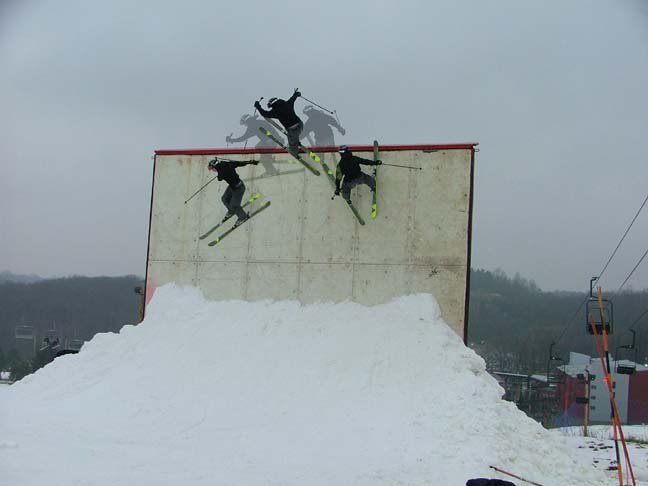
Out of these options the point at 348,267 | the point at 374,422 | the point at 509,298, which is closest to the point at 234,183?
the point at 348,267

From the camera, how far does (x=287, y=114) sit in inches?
531

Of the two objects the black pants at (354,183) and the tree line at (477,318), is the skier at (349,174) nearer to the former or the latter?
the black pants at (354,183)

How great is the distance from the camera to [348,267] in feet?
48.0

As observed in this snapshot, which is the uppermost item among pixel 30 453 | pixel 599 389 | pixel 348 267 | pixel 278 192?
pixel 278 192

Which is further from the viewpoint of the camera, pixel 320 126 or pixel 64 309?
pixel 64 309

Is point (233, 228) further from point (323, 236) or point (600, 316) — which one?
point (600, 316)

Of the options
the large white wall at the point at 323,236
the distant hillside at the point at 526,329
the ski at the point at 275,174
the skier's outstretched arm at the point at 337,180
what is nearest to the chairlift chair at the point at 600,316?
the large white wall at the point at 323,236

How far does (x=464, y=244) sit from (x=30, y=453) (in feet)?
31.7

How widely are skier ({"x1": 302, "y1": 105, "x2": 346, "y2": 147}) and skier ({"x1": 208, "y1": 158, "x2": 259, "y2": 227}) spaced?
9.62 feet

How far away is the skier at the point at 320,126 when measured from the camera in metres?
17.1

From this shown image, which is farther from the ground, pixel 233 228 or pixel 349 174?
pixel 349 174

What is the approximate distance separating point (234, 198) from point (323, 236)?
238 centimetres

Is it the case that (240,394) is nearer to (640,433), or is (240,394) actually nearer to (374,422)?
(374,422)

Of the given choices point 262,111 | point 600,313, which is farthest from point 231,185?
point 600,313
